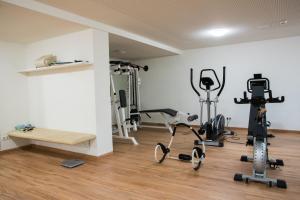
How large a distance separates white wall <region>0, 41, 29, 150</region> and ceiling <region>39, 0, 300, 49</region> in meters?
2.34

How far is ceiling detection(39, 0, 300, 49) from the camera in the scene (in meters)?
2.88

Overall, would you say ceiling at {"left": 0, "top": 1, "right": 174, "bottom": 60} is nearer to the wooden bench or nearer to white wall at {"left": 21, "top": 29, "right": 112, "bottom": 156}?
white wall at {"left": 21, "top": 29, "right": 112, "bottom": 156}

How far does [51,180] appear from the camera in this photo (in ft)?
9.56

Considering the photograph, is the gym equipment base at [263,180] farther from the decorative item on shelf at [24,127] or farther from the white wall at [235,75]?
the decorative item on shelf at [24,127]

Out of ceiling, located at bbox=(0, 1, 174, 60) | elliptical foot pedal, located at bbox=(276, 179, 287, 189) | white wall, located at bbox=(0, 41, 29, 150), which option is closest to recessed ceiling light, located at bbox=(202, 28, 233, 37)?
ceiling, located at bbox=(0, 1, 174, 60)

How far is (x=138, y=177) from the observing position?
9.55ft

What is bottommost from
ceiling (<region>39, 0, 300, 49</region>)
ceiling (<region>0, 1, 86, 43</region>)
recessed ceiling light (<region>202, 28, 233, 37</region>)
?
ceiling (<region>0, 1, 86, 43</region>)

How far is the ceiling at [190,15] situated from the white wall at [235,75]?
0.70 meters

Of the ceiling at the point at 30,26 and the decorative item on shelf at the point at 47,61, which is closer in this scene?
the ceiling at the point at 30,26

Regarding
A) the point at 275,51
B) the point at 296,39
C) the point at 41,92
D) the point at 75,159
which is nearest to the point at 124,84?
the point at 41,92

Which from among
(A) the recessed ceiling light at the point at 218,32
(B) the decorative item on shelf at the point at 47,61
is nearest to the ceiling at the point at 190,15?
(A) the recessed ceiling light at the point at 218,32

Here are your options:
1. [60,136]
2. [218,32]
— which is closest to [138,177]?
[60,136]

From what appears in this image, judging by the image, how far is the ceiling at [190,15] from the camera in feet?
9.45

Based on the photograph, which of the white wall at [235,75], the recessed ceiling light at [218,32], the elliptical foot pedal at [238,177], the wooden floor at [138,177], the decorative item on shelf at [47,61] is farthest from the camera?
the white wall at [235,75]
